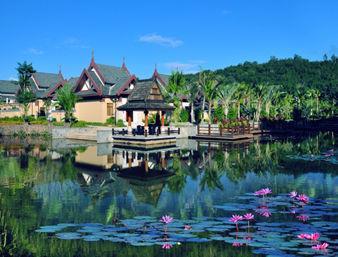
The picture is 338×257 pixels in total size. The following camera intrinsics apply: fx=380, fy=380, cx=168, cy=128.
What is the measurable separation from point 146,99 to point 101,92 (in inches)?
545

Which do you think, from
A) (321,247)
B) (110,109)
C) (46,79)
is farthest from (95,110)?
(321,247)

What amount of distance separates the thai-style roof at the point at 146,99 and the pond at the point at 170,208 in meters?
13.1

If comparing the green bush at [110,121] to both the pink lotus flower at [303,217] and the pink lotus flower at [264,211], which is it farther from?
the pink lotus flower at [303,217]

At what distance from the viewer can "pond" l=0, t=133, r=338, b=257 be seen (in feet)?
27.0

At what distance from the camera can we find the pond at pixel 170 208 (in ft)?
27.0

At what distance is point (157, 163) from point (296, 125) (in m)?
34.2

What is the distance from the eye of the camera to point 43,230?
9477 mm

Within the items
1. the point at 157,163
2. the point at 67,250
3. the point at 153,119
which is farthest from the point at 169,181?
the point at 153,119

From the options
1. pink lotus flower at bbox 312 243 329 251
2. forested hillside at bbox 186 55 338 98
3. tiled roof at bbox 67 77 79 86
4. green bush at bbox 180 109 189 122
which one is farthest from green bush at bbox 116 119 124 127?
forested hillside at bbox 186 55 338 98

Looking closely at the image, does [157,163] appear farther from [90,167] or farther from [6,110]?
[6,110]

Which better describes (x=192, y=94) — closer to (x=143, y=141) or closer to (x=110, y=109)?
(x=110, y=109)

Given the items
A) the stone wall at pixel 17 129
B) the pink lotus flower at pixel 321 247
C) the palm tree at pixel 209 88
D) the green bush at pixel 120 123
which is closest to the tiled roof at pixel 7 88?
the stone wall at pixel 17 129

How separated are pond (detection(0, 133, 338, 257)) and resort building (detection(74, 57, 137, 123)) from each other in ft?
84.9

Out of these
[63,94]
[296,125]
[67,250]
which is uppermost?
[63,94]
